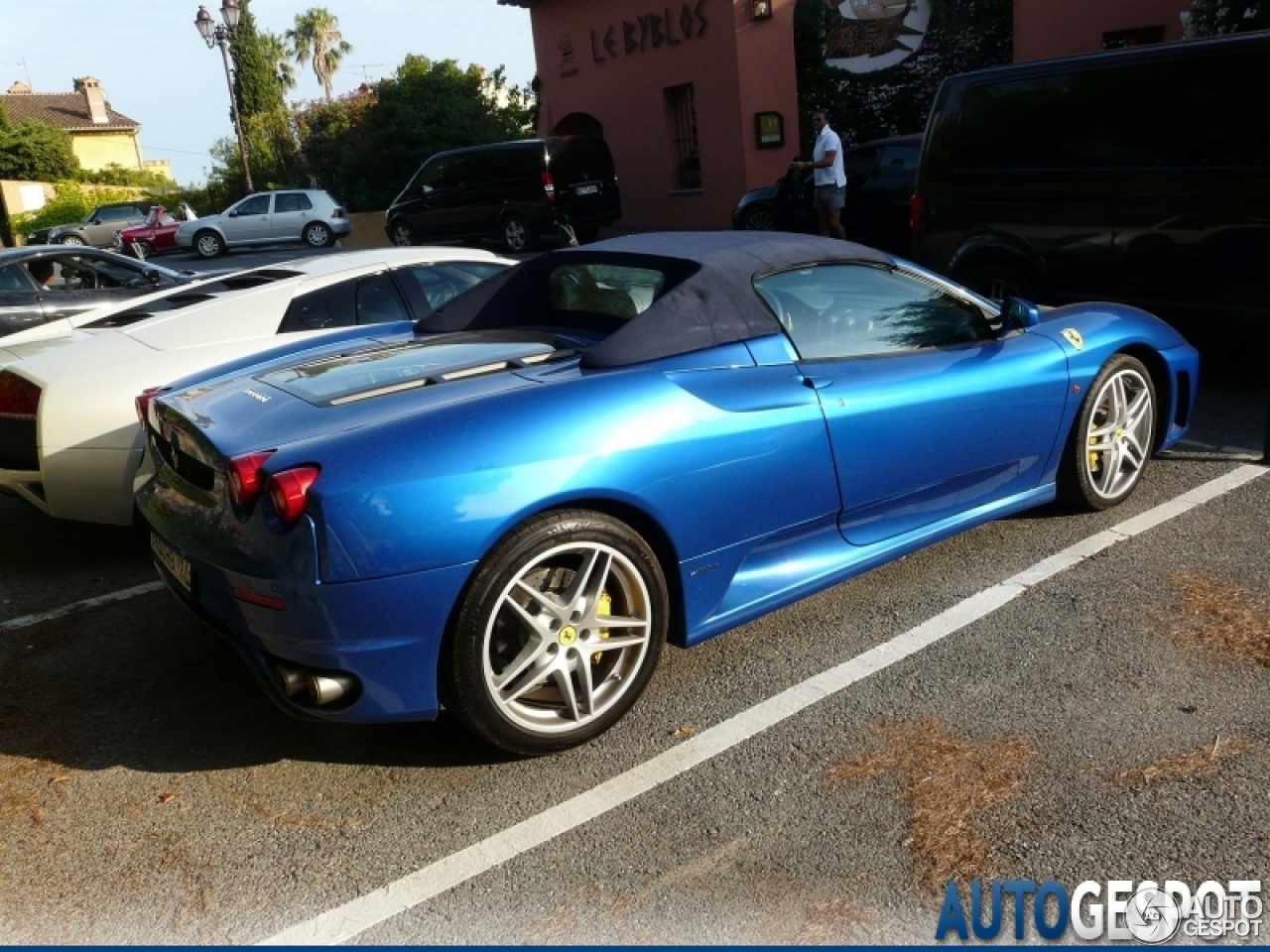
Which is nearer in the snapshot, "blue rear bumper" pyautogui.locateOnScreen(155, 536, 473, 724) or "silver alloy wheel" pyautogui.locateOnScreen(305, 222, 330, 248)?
"blue rear bumper" pyautogui.locateOnScreen(155, 536, 473, 724)

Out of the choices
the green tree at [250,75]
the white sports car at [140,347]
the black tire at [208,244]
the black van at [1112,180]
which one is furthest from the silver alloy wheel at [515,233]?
the green tree at [250,75]

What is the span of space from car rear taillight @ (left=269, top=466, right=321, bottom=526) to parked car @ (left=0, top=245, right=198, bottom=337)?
7.88m

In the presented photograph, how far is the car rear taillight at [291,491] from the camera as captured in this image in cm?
323

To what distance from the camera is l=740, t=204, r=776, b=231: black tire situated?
16312mm

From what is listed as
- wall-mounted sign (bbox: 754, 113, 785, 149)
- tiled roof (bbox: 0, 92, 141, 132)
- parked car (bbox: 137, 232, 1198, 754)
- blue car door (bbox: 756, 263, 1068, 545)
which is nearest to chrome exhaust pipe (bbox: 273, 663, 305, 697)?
parked car (bbox: 137, 232, 1198, 754)

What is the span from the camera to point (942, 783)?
334 cm

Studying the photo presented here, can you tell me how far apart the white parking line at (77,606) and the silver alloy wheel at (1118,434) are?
156 inches

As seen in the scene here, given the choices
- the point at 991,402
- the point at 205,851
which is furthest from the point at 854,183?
the point at 205,851

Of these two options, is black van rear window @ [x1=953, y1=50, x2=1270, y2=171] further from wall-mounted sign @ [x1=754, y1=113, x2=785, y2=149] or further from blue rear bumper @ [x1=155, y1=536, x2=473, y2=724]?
wall-mounted sign @ [x1=754, y1=113, x2=785, y2=149]

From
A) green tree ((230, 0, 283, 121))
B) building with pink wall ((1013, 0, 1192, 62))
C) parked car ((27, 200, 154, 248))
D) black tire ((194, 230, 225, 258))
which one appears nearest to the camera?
building with pink wall ((1013, 0, 1192, 62))

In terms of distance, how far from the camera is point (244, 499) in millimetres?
3365

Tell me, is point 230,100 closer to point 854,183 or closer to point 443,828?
point 854,183

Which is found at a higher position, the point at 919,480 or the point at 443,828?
the point at 919,480

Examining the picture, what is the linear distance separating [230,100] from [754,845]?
3171cm
